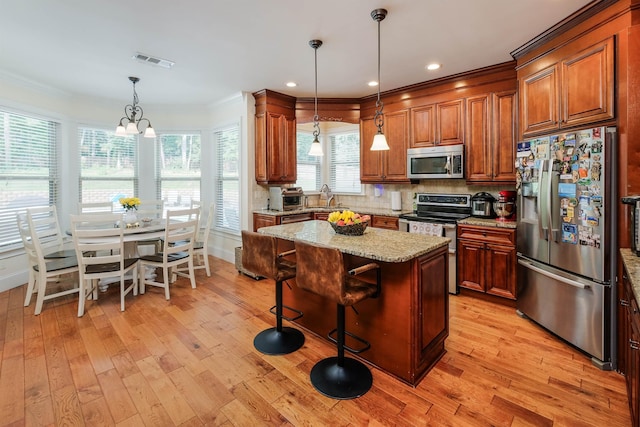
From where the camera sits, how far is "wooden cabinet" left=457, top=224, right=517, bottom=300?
327 cm

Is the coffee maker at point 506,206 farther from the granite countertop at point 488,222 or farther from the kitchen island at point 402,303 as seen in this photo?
the kitchen island at point 402,303

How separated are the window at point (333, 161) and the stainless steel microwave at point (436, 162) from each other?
1.28m

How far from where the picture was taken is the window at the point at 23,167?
12.8ft

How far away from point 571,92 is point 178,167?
218 inches

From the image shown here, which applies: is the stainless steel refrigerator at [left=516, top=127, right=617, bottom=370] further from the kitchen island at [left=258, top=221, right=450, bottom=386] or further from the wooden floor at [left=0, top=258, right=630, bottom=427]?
the kitchen island at [left=258, top=221, right=450, bottom=386]

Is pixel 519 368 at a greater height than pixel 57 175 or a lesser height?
lesser

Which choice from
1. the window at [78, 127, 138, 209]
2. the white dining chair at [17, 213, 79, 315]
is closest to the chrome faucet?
the window at [78, 127, 138, 209]

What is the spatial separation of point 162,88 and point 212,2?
2.53m

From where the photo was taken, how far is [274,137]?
4.64 m

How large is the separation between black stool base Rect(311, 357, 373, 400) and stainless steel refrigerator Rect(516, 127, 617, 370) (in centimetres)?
174

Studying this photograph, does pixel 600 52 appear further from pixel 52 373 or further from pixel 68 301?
pixel 68 301

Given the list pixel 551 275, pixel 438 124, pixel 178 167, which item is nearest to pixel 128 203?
pixel 178 167

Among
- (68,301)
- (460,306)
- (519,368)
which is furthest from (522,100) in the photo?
(68,301)

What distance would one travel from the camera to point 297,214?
4.65 meters
